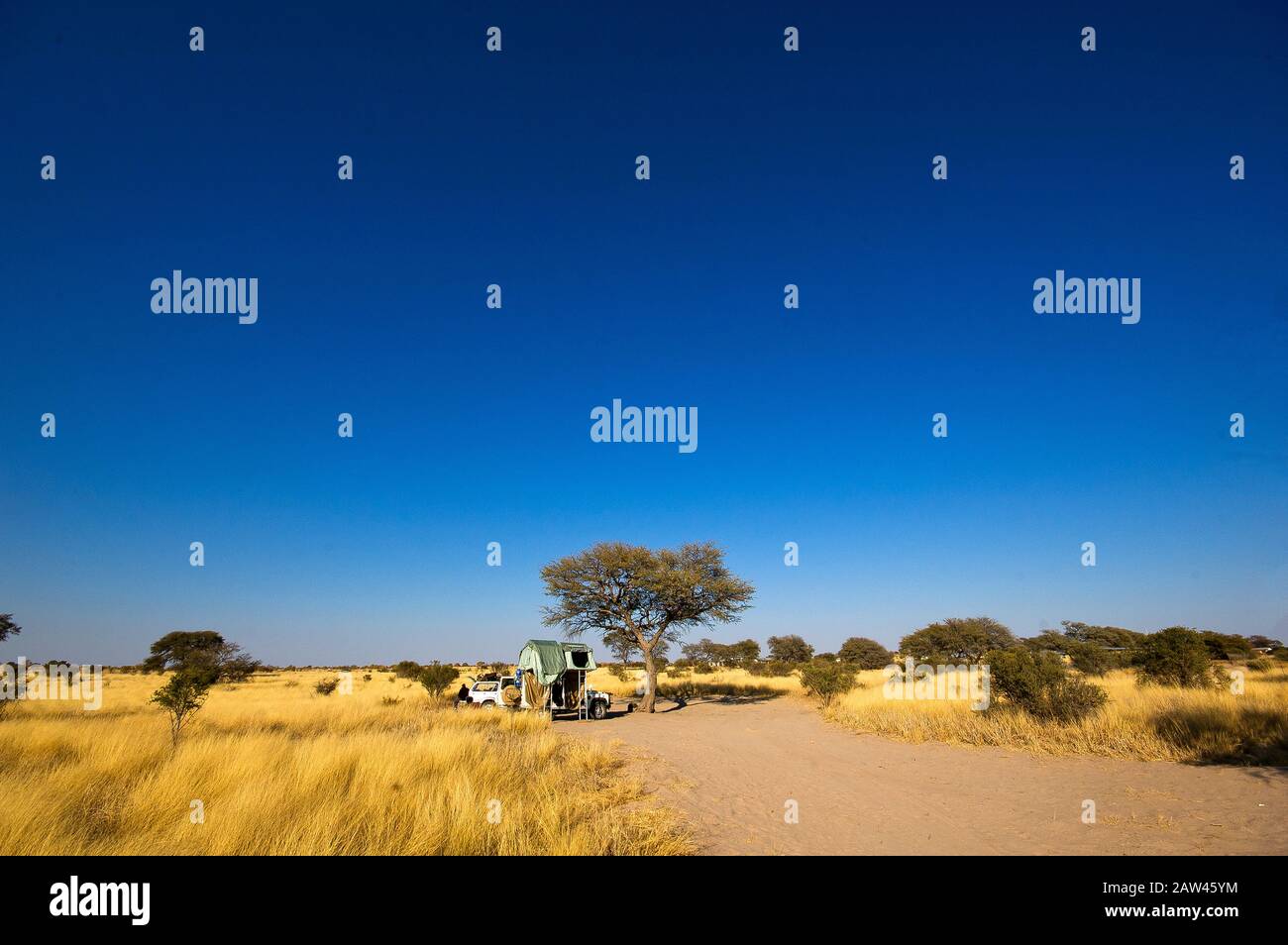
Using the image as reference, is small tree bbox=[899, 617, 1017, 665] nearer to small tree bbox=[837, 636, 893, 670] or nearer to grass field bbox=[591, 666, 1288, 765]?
small tree bbox=[837, 636, 893, 670]

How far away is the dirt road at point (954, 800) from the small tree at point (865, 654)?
50.9 metres

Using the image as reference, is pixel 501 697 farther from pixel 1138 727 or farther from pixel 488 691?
pixel 1138 727

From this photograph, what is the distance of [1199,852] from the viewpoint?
648 centimetres

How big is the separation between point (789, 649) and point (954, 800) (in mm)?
70642

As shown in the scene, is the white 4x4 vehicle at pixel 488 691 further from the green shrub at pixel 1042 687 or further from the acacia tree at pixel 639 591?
the green shrub at pixel 1042 687

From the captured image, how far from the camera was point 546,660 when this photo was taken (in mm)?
22859

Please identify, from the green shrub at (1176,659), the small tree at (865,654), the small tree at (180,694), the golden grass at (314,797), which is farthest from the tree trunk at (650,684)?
the small tree at (865,654)

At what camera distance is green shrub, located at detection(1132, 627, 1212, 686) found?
65.4ft

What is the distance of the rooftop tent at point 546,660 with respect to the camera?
22.5 metres

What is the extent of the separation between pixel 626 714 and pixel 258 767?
19144 millimetres

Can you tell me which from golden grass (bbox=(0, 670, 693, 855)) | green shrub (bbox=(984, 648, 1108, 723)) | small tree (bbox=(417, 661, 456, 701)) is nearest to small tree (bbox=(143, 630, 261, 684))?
small tree (bbox=(417, 661, 456, 701))

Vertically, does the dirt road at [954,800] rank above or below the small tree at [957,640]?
above

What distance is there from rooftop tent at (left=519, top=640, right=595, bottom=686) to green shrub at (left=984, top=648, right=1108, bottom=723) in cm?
1576
